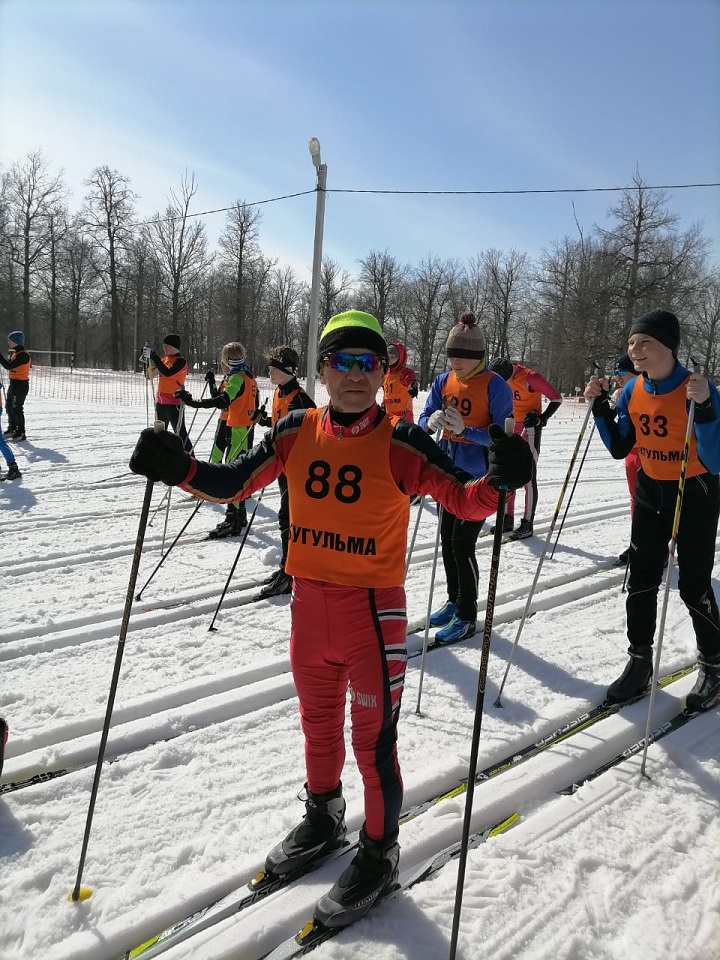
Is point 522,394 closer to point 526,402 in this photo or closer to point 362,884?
point 526,402

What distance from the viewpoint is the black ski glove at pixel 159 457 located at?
2064mm

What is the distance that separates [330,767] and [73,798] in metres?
1.24

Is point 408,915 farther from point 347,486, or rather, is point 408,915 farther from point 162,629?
point 162,629

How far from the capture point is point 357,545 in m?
2.10

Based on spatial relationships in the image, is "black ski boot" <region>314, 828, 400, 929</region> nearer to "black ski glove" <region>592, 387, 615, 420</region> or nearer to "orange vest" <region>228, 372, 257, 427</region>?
"black ski glove" <region>592, 387, 615, 420</region>

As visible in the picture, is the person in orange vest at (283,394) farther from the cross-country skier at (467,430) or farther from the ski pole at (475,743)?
the ski pole at (475,743)

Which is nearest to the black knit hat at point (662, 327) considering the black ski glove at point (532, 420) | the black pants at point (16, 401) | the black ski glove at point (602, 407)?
the black ski glove at point (602, 407)

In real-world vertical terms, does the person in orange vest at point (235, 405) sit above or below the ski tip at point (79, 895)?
above

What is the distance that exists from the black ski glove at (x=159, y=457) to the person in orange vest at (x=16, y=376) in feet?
35.1

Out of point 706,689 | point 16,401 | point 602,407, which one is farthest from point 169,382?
point 706,689

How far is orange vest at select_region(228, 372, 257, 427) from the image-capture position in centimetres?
676

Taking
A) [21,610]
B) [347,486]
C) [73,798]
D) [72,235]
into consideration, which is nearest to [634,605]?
[347,486]

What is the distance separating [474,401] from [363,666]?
2673 millimetres

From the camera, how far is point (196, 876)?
2271mm
